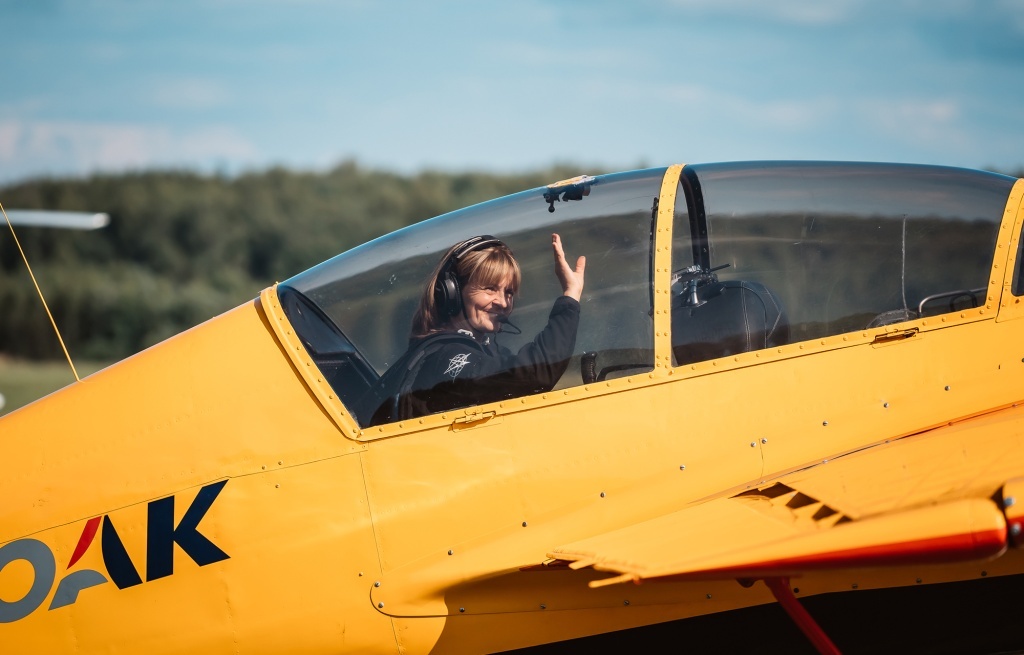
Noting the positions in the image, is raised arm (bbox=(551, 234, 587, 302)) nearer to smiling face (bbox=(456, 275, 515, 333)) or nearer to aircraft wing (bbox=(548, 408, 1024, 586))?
smiling face (bbox=(456, 275, 515, 333))

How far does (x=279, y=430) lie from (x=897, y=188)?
8.72 ft

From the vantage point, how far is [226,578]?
3.56m

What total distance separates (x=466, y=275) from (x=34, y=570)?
6.49 ft

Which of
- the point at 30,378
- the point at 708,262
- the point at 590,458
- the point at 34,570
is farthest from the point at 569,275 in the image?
the point at 30,378

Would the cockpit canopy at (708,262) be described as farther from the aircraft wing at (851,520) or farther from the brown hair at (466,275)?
the aircraft wing at (851,520)

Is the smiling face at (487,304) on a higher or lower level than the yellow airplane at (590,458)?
higher

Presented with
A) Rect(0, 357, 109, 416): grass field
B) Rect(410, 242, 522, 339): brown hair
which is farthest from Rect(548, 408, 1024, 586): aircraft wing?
Rect(0, 357, 109, 416): grass field

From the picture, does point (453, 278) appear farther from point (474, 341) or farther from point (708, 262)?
point (708, 262)

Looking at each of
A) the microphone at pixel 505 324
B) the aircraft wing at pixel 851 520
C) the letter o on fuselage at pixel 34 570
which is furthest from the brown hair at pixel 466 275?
the letter o on fuselage at pixel 34 570

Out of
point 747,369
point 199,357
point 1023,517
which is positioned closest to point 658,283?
point 747,369

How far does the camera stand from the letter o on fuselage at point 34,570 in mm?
3658

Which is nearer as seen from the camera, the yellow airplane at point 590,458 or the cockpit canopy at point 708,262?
the yellow airplane at point 590,458

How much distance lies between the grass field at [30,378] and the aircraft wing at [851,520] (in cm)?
1534

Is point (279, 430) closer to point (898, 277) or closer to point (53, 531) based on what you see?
point (53, 531)
